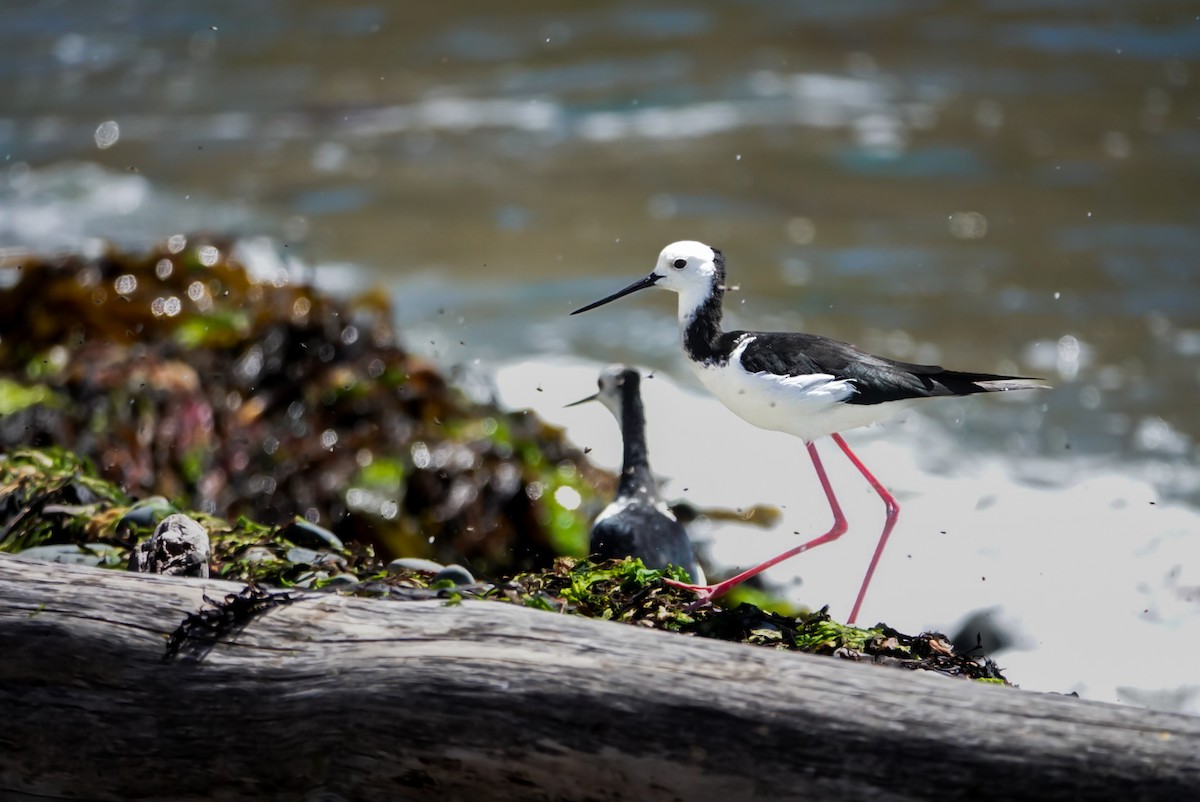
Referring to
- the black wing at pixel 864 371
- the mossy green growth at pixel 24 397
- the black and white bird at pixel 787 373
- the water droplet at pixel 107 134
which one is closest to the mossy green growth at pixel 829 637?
the black and white bird at pixel 787 373

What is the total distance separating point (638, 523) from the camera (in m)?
4.49

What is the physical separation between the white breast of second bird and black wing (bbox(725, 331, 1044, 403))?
0.07 ft

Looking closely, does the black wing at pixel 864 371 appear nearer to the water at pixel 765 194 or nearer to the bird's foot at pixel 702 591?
the bird's foot at pixel 702 591

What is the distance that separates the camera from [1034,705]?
110 inches

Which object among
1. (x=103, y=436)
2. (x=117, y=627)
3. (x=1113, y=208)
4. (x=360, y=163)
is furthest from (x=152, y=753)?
(x=360, y=163)

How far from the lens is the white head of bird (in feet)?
11.8

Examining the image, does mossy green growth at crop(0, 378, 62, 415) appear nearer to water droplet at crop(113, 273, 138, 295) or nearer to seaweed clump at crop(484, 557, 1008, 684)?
water droplet at crop(113, 273, 138, 295)

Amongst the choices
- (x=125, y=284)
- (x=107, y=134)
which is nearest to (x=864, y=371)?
(x=125, y=284)

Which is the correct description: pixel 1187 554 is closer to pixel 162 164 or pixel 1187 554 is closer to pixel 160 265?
pixel 160 265

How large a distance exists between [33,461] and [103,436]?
1.15 meters

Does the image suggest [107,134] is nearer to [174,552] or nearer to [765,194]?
[765,194]

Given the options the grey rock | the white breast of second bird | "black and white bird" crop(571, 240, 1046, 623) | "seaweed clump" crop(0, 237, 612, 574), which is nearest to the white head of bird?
"black and white bird" crop(571, 240, 1046, 623)

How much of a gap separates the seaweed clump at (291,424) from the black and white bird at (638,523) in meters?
0.95

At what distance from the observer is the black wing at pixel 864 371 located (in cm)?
352
